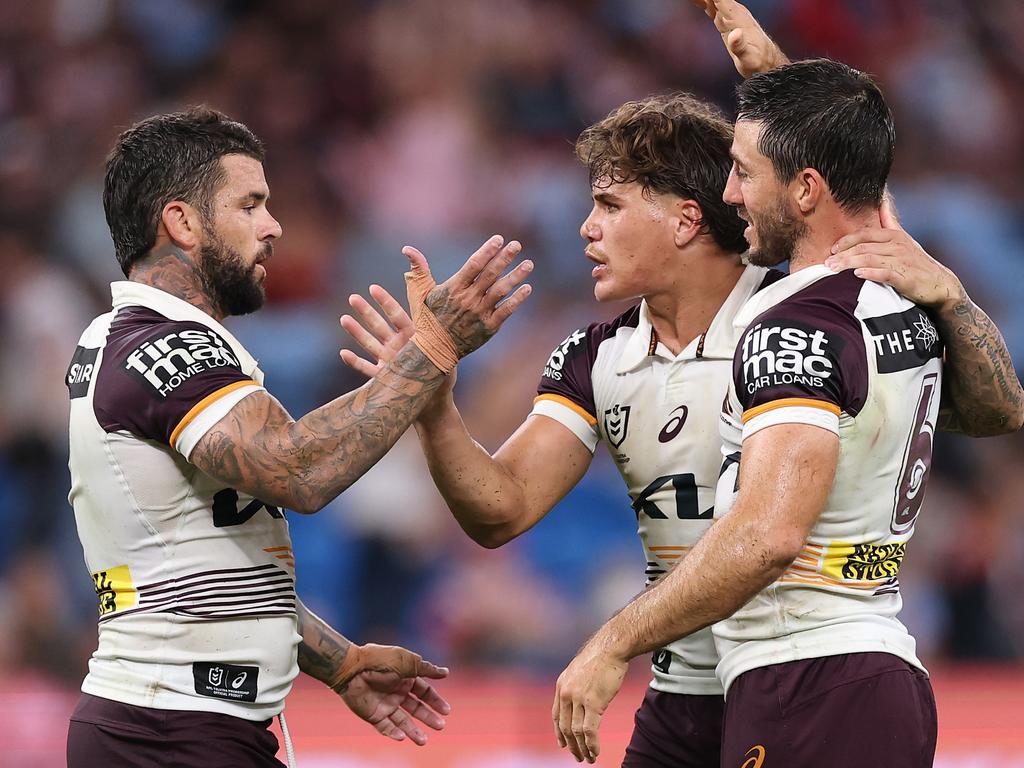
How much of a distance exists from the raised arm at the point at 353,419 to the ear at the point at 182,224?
565 mm

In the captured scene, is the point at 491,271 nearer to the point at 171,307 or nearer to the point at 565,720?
the point at 171,307

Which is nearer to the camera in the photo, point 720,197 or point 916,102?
point 720,197

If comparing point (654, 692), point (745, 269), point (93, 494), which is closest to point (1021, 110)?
point (745, 269)

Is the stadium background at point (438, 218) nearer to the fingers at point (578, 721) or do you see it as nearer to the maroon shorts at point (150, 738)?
the maroon shorts at point (150, 738)

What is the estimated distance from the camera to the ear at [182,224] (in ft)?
12.3

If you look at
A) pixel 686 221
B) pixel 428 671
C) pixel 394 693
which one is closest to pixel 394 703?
pixel 394 693

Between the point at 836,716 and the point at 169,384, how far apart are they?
1.73 metres

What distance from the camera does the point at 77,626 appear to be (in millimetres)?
7738

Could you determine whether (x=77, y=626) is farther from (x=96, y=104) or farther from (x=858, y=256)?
(x=858, y=256)

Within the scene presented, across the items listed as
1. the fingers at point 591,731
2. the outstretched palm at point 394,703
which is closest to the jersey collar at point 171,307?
the outstretched palm at point 394,703

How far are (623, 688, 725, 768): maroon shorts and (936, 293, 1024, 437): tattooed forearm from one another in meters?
1.06

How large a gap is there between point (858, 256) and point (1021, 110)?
7930mm

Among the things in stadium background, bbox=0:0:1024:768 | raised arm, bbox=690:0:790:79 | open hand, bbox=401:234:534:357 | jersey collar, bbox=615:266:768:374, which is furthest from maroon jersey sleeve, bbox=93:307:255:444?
stadium background, bbox=0:0:1024:768

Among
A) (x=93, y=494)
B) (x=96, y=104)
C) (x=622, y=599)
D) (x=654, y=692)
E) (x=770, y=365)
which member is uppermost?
(x=96, y=104)
